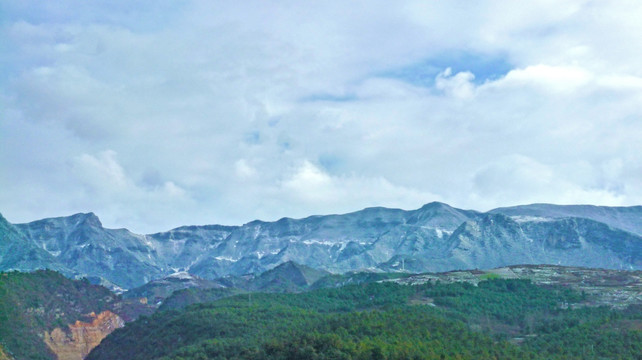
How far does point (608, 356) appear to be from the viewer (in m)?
184

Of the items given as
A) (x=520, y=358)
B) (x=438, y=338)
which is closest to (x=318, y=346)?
(x=438, y=338)

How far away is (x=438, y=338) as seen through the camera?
18662 cm

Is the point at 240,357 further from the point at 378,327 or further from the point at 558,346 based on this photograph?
the point at 558,346

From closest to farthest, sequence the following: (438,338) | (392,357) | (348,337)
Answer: (392,357) → (348,337) → (438,338)

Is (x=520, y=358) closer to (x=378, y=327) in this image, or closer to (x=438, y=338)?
(x=438, y=338)

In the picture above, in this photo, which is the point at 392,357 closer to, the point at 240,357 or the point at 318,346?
the point at 318,346

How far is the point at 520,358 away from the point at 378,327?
35.9m

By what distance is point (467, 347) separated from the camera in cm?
18288

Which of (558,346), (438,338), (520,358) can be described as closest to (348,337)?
(438,338)

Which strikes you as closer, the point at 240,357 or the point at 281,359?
the point at 281,359

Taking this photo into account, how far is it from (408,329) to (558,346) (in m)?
42.3

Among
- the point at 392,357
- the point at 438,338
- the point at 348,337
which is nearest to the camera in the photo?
the point at 392,357

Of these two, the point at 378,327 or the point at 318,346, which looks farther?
the point at 378,327

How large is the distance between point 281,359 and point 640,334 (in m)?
101
